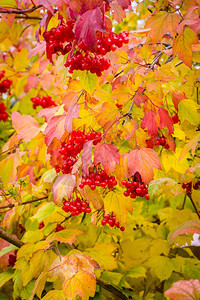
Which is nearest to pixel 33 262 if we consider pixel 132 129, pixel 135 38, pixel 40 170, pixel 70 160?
pixel 70 160

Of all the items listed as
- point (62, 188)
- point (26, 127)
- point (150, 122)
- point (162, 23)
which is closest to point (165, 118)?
point (150, 122)

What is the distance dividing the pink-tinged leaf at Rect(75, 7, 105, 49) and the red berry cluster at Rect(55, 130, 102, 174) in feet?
1.11

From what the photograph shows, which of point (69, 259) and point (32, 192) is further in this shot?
point (32, 192)

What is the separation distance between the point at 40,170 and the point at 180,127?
93 centimetres

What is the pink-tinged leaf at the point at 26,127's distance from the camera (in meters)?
1.50

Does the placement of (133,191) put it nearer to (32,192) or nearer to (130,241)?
(32,192)

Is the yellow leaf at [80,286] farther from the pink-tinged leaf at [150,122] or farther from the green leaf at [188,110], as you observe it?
the green leaf at [188,110]

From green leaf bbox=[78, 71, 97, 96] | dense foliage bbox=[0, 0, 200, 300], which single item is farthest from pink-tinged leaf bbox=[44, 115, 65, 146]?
green leaf bbox=[78, 71, 97, 96]

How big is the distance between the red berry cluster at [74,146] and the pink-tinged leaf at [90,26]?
1.11 feet

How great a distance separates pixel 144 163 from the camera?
Answer: 1.02m

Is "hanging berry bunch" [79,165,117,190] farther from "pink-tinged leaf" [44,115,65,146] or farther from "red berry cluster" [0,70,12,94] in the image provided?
"red berry cluster" [0,70,12,94]

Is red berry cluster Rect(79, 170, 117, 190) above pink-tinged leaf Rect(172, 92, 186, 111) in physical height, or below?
below

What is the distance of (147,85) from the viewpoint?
3.52 feet

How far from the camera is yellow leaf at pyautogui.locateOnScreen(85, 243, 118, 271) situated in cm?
130
